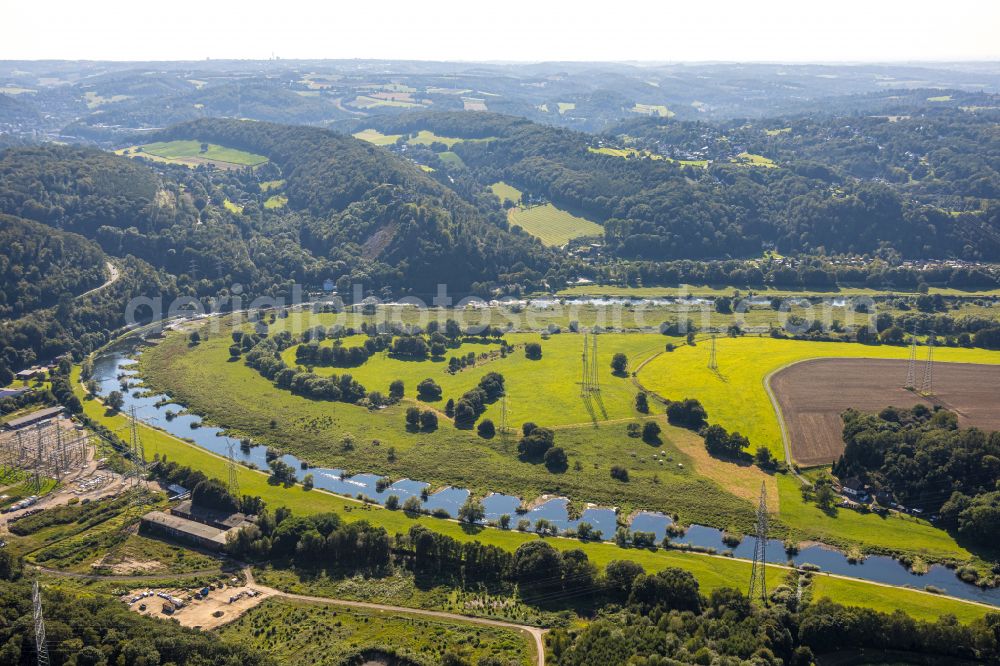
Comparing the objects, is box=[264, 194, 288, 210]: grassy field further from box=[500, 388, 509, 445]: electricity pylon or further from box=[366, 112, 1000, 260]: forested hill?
box=[500, 388, 509, 445]: electricity pylon

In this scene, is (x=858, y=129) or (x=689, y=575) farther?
(x=858, y=129)

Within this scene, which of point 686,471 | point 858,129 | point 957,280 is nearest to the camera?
point 686,471

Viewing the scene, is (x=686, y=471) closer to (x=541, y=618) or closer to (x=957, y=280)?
(x=541, y=618)

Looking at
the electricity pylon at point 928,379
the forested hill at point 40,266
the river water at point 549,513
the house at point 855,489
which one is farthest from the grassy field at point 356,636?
the forested hill at point 40,266

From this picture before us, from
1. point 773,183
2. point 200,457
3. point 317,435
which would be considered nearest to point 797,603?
point 317,435

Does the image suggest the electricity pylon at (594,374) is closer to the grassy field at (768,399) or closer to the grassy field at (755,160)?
the grassy field at (768,399)
